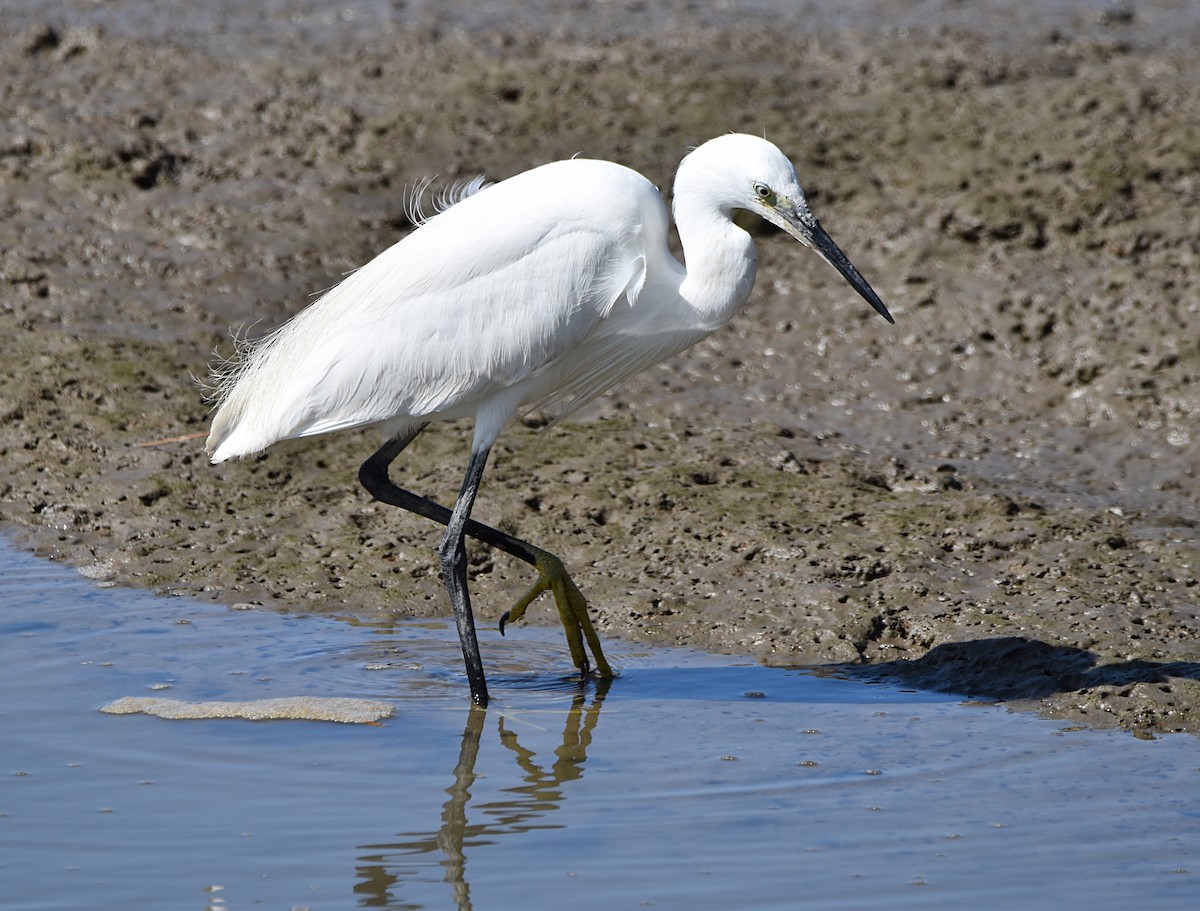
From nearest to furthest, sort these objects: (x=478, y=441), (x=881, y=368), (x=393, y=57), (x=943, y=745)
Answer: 1. (x=943, y=745)
2. (x=478, y=441)
3. (x=881, y=368)
4. (x=393, y=57)

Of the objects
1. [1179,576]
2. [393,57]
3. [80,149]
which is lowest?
[1179,576]

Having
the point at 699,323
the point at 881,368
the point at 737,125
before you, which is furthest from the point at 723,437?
the point at 737,125

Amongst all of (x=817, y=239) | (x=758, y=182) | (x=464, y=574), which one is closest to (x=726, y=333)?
(x=817, y=239)

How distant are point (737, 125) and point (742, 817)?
216 inches

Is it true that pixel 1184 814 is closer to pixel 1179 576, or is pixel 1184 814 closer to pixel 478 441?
pixel 1179 576

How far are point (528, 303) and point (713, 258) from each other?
1.96 feet

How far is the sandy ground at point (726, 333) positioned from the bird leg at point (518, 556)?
0.41 m

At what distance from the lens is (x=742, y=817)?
4.00 meters

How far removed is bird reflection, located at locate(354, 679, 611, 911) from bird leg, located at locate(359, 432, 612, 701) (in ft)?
0.57

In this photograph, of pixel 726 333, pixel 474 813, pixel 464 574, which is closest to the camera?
pixel 474 813

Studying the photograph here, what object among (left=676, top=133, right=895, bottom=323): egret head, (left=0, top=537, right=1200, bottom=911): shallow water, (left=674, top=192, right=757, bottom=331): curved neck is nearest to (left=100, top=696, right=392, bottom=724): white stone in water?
(left=0, top=537, right=1200, bottom=911): shallow water

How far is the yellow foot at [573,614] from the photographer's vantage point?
506 cm

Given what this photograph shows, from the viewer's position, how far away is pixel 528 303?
491 centimetres

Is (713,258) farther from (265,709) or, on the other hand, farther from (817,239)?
(265,709)
